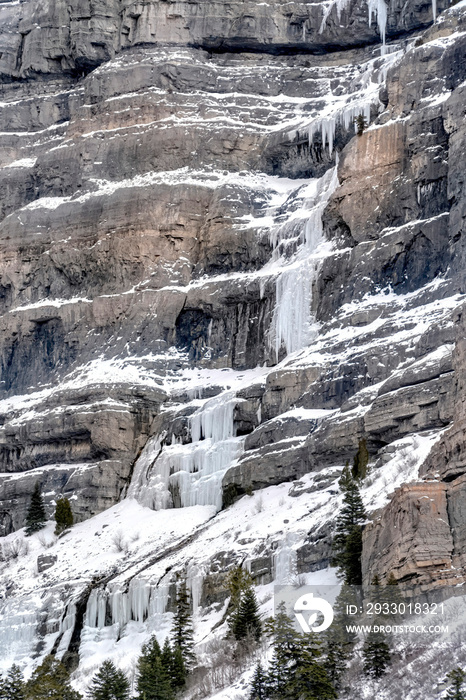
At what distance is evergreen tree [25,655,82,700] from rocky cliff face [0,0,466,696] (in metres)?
4.43

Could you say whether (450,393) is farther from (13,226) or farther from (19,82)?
(19,82)

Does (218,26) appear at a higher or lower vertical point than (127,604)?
higher

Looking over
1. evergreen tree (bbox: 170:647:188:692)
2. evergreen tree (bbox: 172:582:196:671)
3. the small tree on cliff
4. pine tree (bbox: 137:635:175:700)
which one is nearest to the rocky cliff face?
the small tree on cliff

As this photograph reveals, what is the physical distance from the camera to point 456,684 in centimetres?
4791

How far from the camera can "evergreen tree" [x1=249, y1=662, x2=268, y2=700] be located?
5606 cm

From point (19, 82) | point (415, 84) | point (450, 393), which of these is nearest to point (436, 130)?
point (415, 84)

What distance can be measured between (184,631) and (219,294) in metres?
34.9

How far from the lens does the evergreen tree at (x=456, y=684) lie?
47531 millimetres

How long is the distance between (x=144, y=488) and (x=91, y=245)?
71.0ft

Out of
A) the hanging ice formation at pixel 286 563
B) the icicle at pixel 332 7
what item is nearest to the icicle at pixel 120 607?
the hanging ice formation at pixel 286 563

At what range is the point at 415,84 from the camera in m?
93.1

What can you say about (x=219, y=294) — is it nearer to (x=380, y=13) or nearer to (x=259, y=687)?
(x=380, y=13)

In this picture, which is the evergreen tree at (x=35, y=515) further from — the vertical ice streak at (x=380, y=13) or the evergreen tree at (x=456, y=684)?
the evergreen tree at (x=456, y=684)

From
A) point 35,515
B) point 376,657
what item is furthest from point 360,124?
point 376,657
